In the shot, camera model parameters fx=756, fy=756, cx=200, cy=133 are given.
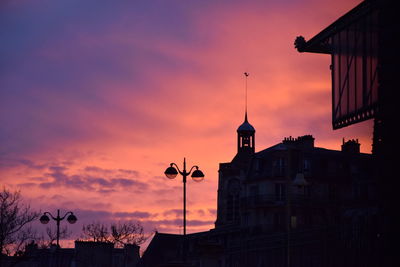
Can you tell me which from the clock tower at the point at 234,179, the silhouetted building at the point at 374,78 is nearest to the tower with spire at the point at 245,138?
the clock tower at the point at 234,179

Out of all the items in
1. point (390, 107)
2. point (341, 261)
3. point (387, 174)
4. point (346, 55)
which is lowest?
point (341, 261)

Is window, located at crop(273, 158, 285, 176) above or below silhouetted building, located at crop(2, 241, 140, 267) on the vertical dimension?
above

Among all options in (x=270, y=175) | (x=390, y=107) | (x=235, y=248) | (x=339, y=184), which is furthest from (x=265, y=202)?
(x=390, y=107)

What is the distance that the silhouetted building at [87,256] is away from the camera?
9462 cm

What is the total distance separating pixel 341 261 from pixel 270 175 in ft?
190

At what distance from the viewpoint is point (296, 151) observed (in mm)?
89062

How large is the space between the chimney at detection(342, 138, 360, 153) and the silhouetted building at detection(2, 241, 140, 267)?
99.6ft

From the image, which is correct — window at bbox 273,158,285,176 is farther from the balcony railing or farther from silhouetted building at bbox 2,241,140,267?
silhouetted building at bbox 2,241,140,267

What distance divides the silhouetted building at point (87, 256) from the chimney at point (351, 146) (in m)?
30.4

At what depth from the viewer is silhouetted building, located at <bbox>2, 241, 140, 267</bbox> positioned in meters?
94.6

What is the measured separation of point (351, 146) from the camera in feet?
302

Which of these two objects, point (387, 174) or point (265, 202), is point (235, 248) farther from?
point (265, 202)

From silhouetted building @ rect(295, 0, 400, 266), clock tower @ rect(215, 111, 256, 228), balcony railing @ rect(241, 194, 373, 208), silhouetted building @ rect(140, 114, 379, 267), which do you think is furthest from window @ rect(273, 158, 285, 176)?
silhouetted building @ rect(295, 0, 400, 266)

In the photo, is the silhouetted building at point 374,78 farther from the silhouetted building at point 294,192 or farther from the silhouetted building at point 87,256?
the silhouetted building at point 87,256
